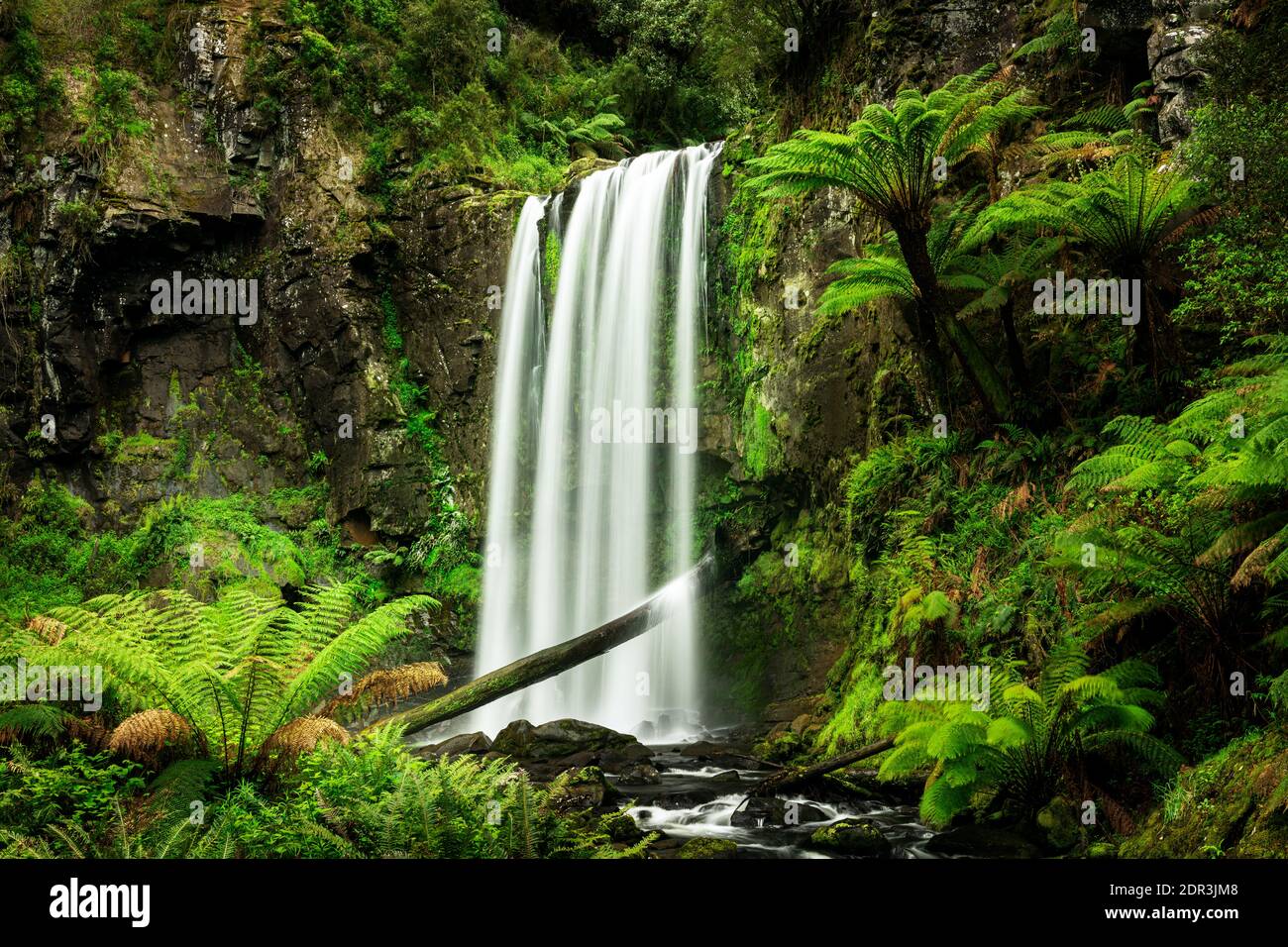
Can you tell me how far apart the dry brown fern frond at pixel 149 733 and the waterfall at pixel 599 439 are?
23.5ft

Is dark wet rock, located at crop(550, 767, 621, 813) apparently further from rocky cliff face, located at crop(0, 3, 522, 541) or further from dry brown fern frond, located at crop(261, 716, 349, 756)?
rocky cliff face, located at crop(0, 3, 522, 541)

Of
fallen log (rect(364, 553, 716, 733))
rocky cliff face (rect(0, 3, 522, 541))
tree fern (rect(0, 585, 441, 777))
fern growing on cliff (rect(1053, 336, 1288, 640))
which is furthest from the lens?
rocky cliff face (rect(0, 3, 522, 541))

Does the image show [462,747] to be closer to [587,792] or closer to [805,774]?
[587,792]

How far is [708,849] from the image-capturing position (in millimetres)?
5641

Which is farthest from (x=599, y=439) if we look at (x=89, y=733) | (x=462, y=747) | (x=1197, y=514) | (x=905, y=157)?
(x=1197, y=514)

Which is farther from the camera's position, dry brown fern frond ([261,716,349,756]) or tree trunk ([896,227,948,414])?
tree trunk ([896,227,948,414])

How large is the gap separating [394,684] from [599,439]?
874 centimetres

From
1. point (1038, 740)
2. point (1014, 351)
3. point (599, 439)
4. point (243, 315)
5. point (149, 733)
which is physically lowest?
point (1038, 740)

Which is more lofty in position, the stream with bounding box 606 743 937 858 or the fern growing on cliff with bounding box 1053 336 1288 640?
the fern growing on cliff with bounding box 1053 336 1288 640

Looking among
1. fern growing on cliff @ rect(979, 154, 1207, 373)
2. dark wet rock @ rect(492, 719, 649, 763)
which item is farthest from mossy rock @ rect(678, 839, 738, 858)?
fern growing on cliff @ rect(979, 154, 1207, 373)

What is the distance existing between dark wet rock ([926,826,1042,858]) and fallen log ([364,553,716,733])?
15.4ft

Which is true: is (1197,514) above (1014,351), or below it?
below

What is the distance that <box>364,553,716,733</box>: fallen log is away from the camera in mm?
9117

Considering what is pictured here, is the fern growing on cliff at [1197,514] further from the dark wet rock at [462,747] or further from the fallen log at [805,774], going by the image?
the dark wet rock at [462,747]
